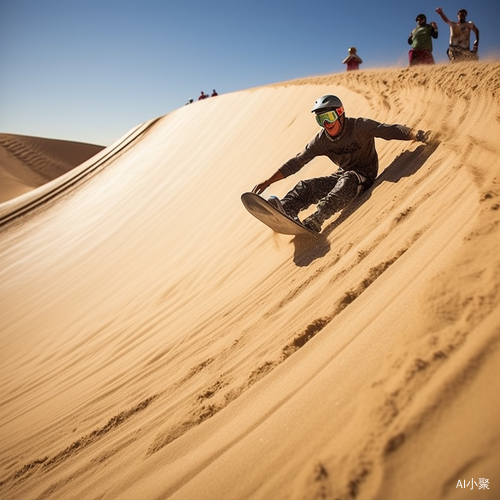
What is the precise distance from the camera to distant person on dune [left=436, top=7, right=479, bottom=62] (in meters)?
5.95

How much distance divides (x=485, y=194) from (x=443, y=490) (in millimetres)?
1425

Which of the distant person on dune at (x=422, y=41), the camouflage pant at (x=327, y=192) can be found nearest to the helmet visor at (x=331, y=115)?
the camouflage pant at (x=327, y=192)

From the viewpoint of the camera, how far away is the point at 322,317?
5.43 ft

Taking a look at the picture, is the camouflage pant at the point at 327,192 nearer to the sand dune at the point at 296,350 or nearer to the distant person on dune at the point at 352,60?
the sand dune at the point at 296,350

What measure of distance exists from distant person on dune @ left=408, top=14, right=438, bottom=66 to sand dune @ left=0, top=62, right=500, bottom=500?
1777 millimetres

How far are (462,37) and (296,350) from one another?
715 cm

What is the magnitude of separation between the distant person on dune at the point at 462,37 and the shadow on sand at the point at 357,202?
15.3 ft

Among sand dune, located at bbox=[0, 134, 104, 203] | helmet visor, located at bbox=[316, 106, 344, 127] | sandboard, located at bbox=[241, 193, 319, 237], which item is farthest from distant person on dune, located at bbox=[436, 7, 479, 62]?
sand dune, located at bbox=[0, 134, 104, 203]

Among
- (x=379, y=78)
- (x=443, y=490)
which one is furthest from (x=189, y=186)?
(x=443, y=490)

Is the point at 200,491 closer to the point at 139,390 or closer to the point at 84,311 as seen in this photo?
the point at 139,390

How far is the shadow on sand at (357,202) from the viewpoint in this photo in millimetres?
2479

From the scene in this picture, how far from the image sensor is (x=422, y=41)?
6207 mm

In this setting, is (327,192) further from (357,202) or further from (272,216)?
(272,216)

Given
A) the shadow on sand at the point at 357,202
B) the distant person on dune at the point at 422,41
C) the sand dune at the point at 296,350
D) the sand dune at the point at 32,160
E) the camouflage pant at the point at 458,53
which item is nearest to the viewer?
the sand dune at the point at 296,350
